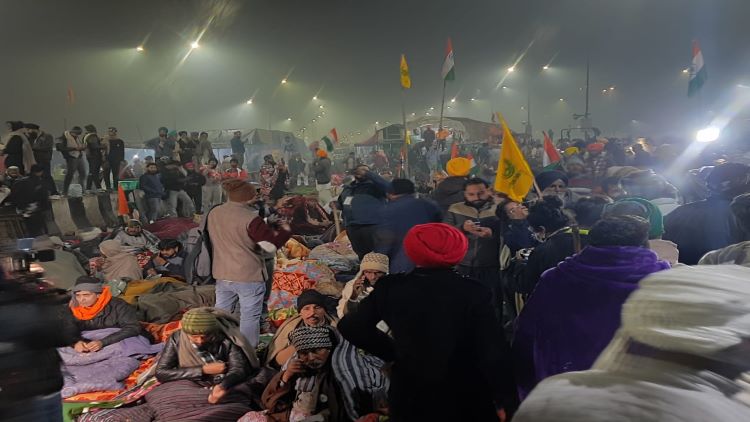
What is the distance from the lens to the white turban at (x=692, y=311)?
1.82 feet

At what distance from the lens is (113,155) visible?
1159cm

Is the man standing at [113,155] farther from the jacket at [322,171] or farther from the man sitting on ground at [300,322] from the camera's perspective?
the man sitting on ground at [300,322]

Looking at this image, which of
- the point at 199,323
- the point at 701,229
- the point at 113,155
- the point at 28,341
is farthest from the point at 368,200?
the point at 113,155

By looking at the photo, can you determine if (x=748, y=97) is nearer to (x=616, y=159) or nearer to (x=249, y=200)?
(x=616, y=159)

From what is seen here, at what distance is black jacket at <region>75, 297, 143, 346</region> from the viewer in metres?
4.50

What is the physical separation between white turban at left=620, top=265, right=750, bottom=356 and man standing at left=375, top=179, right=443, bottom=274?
3575 mm

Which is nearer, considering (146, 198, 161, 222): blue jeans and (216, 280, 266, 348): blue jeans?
(216, 280, 266, 348): blue jeans

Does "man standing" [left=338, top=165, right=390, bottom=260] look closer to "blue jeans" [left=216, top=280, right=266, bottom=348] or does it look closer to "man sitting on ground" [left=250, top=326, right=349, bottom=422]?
"blue jeans" [left=216, top=280, right=266, bottom=348]

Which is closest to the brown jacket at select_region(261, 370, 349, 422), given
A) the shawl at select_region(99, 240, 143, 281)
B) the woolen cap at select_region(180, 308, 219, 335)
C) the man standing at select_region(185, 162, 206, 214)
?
the woolen cap at select_region(180, 308, 219, 335)

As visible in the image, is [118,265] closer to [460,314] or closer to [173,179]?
[173,179]

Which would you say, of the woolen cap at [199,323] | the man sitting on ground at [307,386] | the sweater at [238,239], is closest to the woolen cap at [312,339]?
the man sitting on ground at [307,386]

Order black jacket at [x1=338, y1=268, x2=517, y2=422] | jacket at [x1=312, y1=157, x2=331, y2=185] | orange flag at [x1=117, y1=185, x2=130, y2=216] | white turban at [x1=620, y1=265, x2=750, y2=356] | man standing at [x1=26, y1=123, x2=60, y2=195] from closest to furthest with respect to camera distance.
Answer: white turban at [x1=620, y1=265, x2=750, y2=356] → black jacket at [x1=338, y1=268, x2=517, y2=422] → man standing at [x1=26, y1=123, x2=60, y2=195] → orange flag at [x1=117, y1=185, x2=130, y2=216] → jacket at [x1=312, y1=157, x2=331, y2=185]

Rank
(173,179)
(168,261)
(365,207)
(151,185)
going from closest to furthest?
(365,207)
(168,261)
(151,185)
(173,179)

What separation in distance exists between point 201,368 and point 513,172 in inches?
108
